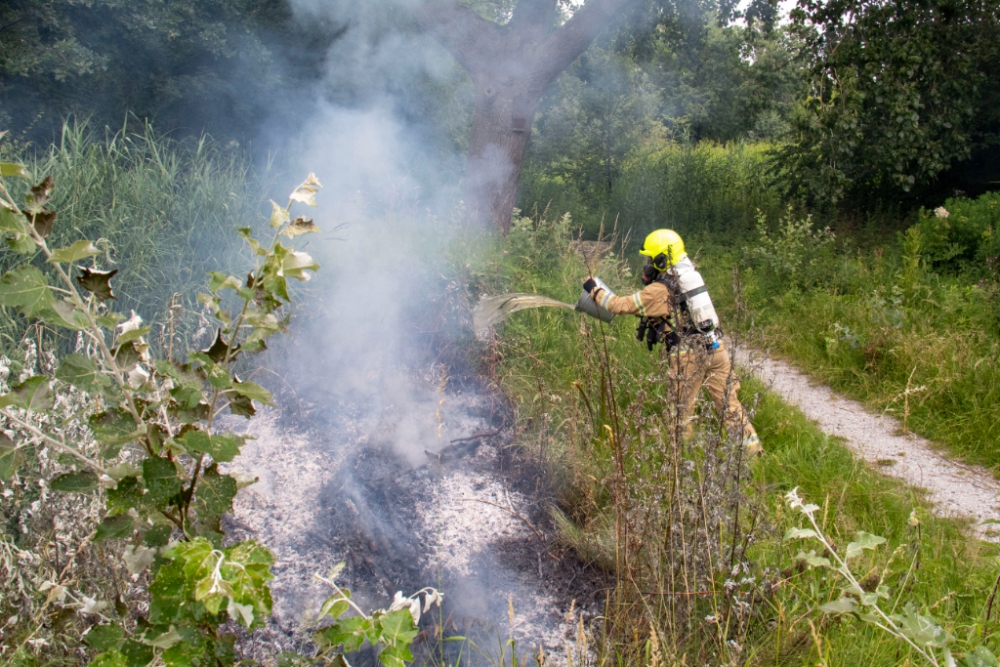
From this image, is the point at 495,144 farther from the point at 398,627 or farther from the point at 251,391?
the point at 398,627

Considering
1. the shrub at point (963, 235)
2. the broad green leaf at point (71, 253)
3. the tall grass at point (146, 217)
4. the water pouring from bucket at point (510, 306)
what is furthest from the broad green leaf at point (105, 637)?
the shrub at point (963, 235)

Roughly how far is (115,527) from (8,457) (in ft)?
0.76

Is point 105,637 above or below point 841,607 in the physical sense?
below

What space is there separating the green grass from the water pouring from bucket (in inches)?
7.3

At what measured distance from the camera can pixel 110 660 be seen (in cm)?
113

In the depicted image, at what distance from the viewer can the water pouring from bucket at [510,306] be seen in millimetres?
4273

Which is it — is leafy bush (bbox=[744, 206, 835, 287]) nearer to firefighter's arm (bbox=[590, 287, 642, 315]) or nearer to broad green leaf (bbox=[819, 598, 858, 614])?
firefighter's arm (bbox=[590, 287, 642, 315])

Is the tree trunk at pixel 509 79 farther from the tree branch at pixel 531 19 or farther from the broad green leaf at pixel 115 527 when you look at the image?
the broad green leaf at pixel 115 527

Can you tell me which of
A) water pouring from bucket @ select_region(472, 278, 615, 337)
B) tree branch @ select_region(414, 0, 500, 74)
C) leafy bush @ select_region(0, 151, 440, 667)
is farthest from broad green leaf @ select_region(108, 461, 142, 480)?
tree branch @ select_region(414, 0, 500, 74)

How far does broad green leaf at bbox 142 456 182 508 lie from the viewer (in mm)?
1192

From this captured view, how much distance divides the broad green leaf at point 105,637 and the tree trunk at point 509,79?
5659 millimetres

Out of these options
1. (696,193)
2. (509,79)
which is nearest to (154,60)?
(509,79)

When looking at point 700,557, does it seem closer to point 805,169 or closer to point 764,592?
point 764,592

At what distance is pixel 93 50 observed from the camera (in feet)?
17.5
